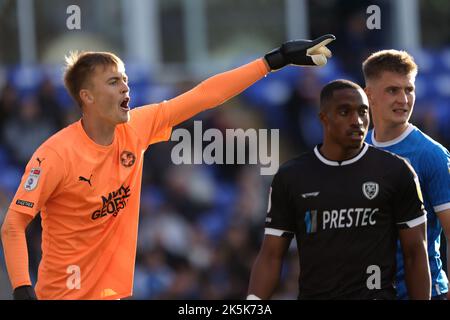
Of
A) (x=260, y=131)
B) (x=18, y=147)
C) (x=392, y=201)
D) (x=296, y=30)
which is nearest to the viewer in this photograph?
(x=392, y=201)

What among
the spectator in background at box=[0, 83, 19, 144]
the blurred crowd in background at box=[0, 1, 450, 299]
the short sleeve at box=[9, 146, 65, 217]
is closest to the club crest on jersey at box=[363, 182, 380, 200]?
the short sleeve at box=[9, 146, 65, 217]

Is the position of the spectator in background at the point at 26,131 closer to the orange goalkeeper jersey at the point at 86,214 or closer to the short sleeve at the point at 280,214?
the orange goalkeeper jersey at the point at 86,214

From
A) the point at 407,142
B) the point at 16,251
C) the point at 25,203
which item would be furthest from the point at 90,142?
the point at 407,142

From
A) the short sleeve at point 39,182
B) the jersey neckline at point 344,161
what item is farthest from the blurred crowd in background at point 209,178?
the jersey neckline at point 344,161

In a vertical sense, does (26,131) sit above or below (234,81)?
above

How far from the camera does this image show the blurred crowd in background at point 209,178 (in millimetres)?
12117

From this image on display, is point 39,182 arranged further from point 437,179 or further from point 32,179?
point 437,179

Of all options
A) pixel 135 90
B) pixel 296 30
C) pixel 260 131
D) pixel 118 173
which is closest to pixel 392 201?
pixel 118 173

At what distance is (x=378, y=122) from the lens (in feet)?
23.1

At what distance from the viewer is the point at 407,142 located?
6.85 metres

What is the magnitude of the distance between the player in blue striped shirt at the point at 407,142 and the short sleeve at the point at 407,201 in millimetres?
533

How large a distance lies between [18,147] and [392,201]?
7.53 metres

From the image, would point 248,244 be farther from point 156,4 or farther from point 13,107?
point 156,4

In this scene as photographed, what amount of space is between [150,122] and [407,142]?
1605 millimetres
